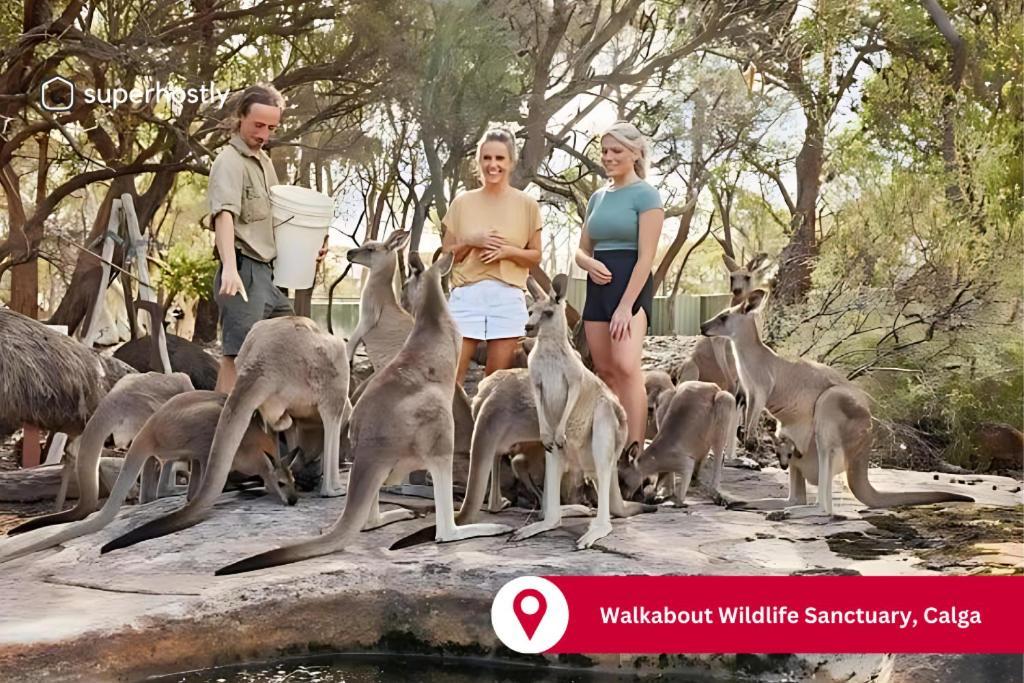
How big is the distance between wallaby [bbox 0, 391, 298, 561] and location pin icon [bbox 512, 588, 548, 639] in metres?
1.25

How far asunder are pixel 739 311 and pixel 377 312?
1556mm

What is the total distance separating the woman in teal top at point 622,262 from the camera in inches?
169

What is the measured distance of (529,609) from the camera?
3.14m

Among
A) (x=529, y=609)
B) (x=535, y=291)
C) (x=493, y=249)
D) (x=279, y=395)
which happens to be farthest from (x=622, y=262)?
(x=529, y=609)

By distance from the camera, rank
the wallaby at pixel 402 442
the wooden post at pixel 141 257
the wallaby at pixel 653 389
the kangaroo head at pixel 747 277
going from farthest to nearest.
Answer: the wooden post at pixel 141 257 → the wallaby at pixel 653 389 → the kangaroo head at pixel 747 277 → the wallaby at pixel 402 442

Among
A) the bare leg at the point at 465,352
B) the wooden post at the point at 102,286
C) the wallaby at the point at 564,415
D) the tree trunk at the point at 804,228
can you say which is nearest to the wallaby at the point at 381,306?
the bare leg at the point at 465,352

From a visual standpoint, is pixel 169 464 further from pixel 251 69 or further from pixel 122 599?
pixel 251 69

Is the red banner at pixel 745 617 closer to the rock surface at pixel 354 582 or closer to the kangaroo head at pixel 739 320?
the rock surface at pixel 354 582

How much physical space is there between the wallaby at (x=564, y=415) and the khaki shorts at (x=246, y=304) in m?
1.28

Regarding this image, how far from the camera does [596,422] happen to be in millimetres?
3715

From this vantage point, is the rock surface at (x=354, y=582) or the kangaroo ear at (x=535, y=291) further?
the kangaroo ear at (x=535, y=291)

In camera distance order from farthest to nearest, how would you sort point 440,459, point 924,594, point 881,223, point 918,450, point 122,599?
point 881,223, point 918,450, point 440,459, point 924,594, point 122,599

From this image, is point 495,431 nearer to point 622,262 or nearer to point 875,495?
point 622,262

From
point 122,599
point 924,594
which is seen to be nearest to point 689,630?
point 924,594
